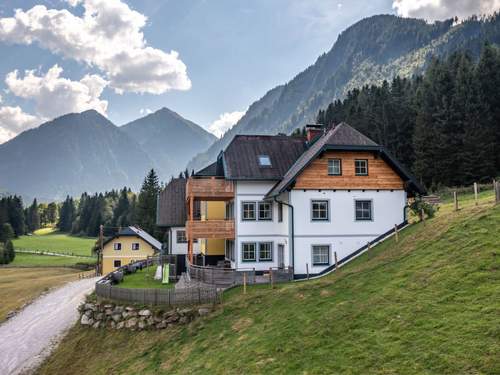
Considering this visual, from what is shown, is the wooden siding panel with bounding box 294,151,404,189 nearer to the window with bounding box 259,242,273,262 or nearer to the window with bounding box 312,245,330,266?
the window with bounding box 312,245,330,266

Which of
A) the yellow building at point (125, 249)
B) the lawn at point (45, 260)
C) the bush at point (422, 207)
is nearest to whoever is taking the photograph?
the bush at point (422, 207)

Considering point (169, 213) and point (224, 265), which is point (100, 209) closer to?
point (169, 213)

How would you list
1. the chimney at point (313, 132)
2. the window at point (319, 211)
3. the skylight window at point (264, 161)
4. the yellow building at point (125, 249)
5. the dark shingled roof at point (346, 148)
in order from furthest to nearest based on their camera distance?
the yellow building at point (125, 249) < the chimney at point (313, 132) < the skylight window at point (264, 161) < the window at point (319, 211) < the dark shingled roof at point (346, 148)

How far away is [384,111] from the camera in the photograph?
6781cm

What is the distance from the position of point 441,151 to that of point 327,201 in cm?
3059

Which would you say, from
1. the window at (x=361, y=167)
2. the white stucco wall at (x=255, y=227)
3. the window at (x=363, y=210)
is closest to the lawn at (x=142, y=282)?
the white stucco wall at (x=255, y=227)

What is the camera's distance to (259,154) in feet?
107

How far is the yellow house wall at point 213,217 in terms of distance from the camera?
35.9 metres

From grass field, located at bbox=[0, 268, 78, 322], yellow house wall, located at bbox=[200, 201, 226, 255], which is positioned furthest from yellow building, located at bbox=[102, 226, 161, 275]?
yellow house wall, located at bbox=[200, 201, 226, 255]

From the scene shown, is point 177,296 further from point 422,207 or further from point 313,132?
point 313,132

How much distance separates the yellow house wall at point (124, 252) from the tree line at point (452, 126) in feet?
101

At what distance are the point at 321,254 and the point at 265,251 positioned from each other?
4.21 m

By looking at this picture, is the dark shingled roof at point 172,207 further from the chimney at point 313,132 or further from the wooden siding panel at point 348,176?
the wooden siding panel at point 348,176

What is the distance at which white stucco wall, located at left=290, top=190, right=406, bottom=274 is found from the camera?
27875mm
